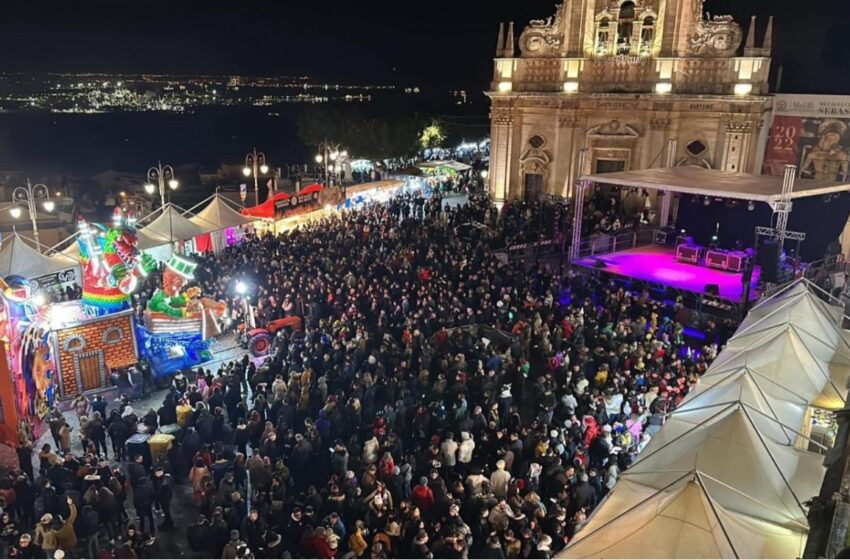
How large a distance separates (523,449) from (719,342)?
806 centimetres

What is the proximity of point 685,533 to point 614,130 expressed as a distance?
24335 mm

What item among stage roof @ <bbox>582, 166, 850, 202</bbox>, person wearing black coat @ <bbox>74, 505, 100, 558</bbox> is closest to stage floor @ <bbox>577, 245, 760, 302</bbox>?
stage roof @ <bbox>582, 166, 850, 202</bbox>

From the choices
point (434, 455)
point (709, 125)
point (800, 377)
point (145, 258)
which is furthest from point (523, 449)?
point (709, 125)

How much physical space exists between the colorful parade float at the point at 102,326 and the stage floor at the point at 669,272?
12085 millimetres

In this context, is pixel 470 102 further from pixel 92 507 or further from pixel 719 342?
pixel 92 507

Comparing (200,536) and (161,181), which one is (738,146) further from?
(200,536)

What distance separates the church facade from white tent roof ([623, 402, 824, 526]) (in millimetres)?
20304

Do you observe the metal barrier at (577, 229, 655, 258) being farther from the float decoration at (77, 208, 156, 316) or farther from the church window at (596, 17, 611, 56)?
the float decoration at (77, 208, 156, 316)

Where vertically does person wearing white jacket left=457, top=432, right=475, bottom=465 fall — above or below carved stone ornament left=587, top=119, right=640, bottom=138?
below

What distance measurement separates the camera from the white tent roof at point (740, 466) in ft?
22.6

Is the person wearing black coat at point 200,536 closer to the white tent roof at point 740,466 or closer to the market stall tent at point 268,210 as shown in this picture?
the white tent roof at point 740,466

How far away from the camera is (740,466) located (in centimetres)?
725

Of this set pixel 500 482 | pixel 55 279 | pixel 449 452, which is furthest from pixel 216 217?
pixel 500 482

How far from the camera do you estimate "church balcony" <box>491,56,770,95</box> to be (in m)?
25.3
